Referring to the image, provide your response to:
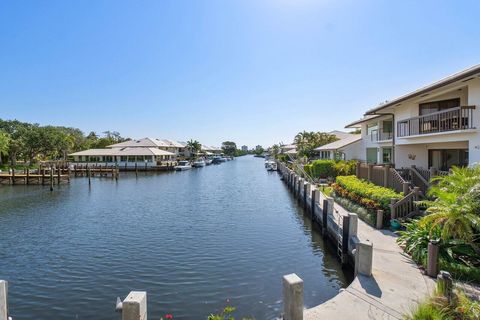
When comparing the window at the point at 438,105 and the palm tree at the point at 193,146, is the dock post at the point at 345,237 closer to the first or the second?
the window at the point at 438,105

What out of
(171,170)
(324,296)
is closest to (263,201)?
(324,296)

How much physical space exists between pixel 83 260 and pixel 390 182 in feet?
55.8

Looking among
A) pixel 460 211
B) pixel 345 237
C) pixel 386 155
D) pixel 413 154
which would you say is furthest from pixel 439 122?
pixel 386 155

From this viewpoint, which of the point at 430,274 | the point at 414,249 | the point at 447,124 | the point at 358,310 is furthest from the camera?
the point at 447,124

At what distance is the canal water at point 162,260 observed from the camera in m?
10.3

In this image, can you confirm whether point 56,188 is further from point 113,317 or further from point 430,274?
point 430,274

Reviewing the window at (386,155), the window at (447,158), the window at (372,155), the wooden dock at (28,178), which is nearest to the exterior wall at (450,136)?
the window at (447,158)

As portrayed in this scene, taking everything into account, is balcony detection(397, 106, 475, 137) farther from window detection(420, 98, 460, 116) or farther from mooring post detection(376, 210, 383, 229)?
mooring post detection(376, 210, 383, 229)

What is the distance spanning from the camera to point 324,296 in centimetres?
1055

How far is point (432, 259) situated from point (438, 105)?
14714 mm

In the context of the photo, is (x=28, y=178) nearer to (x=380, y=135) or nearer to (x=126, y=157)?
(x=126, y=157)

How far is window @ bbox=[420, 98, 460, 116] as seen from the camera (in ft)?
63.0

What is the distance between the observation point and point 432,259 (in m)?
9.15

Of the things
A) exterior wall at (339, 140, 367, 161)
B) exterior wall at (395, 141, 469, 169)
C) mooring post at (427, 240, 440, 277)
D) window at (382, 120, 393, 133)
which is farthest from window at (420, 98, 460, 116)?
exterior wall at (339, 140, 367, 161)
